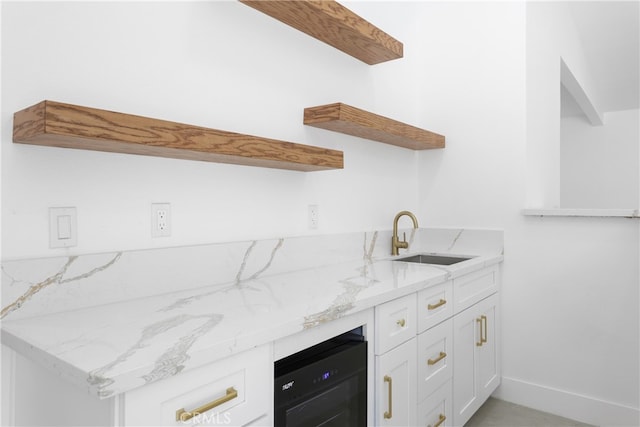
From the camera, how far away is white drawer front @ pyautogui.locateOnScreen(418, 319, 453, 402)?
1.74 meters

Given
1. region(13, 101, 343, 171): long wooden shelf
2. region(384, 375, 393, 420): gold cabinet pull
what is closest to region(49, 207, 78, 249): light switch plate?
region(13, 101, 343, 171): long wooden shelf

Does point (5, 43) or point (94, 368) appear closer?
point (94, 368)

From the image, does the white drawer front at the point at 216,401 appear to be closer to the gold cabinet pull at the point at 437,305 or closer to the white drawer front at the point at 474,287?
the gold cabinet pull at the point at 437,305

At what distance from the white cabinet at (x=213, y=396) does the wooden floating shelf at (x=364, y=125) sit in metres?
1.15

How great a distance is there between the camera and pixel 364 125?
2037mm

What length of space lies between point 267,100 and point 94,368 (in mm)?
1320

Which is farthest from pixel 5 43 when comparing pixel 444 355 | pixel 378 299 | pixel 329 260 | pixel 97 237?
pixel 444 355

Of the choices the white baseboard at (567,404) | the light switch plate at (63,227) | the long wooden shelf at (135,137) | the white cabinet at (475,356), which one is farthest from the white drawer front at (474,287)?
the light switch plate at (63,227)

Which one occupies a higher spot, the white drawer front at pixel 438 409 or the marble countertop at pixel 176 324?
the marble countertop at pixel 176 324

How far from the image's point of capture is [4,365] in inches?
42.9

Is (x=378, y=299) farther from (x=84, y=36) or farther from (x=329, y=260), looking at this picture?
(x=84, y=36)

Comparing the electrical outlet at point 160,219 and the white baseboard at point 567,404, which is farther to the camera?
the white baseboard at point 567,404

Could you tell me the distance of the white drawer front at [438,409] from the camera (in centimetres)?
Result: 175

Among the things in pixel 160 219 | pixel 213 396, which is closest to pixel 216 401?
pixel 213 396
